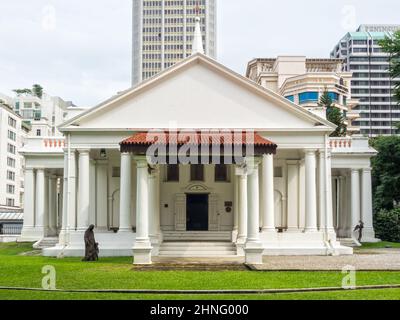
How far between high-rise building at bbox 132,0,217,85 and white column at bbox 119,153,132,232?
4859 inches

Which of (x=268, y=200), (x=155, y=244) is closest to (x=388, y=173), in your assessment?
(x=268, y=200)

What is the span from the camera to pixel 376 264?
24750 millimetres

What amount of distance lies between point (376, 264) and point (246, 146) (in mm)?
7526

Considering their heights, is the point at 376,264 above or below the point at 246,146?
below

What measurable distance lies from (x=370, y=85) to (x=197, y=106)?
405ft

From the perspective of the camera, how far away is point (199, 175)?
38062 millimetres

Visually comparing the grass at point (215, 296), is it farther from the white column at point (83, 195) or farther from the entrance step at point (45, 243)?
the entrance step at point (45, 243)

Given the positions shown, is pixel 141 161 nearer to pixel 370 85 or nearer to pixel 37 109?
pixel 37 109


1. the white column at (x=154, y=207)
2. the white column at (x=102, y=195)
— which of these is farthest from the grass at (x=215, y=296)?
the white column at (x=102, y=195)

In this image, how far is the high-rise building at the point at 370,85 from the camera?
485 feet

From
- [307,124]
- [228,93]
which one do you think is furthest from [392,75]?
[228,93]

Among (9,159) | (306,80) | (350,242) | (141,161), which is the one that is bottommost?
(350,242)

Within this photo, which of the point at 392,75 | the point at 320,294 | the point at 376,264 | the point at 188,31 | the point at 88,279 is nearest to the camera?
the point at 320,294
